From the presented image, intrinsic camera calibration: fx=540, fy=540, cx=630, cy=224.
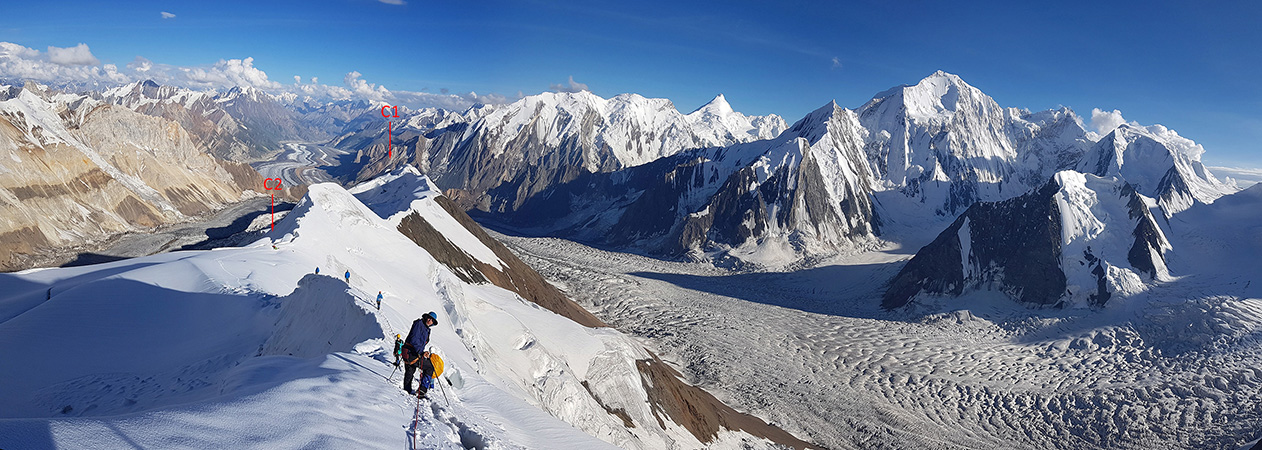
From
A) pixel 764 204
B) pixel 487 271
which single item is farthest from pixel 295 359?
pixel 764 204

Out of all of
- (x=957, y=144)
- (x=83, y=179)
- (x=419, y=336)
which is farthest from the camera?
(x=957, y=144)

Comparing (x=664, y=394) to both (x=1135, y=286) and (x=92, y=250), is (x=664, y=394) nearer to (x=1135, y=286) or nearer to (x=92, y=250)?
(x=1135, y=286)

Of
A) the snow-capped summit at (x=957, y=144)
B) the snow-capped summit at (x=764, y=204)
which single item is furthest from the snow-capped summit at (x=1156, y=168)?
the snow-capped summit at (x=764, y=204)

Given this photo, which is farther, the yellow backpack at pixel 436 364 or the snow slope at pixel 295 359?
the yellow backpack at pixel 436 364

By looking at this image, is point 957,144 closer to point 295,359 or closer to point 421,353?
point 421,353

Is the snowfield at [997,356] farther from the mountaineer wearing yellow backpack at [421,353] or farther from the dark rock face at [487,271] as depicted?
the mountaineer wearing yellow backpack at [421,353]

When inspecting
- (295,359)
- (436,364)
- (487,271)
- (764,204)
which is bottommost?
(295,359)
